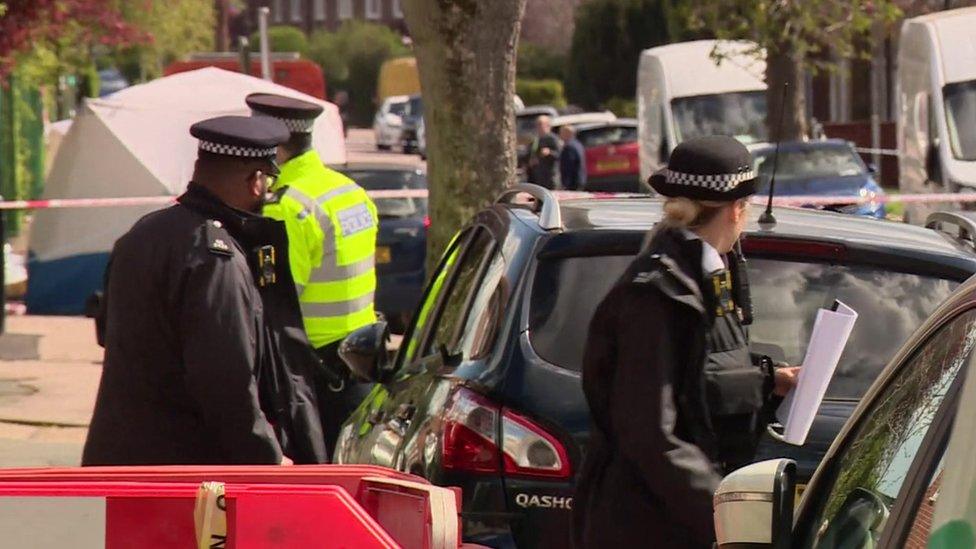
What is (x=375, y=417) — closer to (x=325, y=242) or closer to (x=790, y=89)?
(x=325, y=242)

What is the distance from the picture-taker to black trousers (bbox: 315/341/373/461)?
7543mm

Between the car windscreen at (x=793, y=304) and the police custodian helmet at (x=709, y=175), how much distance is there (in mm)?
692

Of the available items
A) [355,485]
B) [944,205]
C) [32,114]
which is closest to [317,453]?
[355,485]

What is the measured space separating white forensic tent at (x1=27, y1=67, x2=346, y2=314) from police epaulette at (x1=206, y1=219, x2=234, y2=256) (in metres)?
12.6

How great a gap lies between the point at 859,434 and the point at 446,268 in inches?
136

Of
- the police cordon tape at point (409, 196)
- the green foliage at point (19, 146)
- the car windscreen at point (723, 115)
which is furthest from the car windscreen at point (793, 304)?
the car windscreen at point (723, 115)

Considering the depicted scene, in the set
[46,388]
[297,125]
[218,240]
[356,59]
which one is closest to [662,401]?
[218,240]

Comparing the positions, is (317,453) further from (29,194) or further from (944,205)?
(29,194)

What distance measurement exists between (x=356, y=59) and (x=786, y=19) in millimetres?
60337

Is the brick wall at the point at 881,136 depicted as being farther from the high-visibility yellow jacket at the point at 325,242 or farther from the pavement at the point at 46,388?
the high-visibility yellow jacket at the point at 325,242

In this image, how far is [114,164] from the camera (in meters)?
18.1

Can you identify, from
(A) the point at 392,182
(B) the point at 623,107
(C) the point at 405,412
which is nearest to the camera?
(C) the point at 405,412

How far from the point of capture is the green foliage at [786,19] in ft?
78.2

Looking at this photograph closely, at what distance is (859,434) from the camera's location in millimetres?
3389
